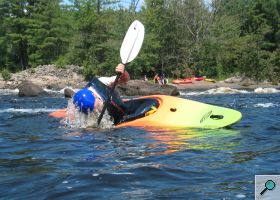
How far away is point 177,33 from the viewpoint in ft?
127

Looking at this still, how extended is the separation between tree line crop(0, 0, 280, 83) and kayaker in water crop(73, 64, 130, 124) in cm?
2686

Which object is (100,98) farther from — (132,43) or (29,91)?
(29,91)

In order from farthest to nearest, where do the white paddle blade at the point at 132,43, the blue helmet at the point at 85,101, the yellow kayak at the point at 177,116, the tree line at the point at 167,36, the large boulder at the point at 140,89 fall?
the tree line at the point at 167,36 < the large boulder at the point at 140,89 < the white paddle blade at the point at 132,43 < the blue helmet at the point at 85,101 < the yellow kayak at the point at 177,116

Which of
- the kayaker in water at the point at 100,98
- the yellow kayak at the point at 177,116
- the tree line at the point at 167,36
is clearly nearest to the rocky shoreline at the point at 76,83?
the tree line at the point at 167,36

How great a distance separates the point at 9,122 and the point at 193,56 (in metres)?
30.2

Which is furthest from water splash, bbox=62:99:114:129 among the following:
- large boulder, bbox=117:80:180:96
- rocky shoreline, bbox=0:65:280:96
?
large boulder, bbox=117:80:180:96

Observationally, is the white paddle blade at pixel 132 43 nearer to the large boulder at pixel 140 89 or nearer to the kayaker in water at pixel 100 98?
the kayaker in water at pixel 100 98

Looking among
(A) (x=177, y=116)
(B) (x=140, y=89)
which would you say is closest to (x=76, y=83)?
(B) (x=140, y=89)

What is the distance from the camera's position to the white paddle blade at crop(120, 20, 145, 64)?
9188 millimetres

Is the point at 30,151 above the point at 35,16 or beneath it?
beneath

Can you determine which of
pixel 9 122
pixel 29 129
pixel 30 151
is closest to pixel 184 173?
pixel 30 151

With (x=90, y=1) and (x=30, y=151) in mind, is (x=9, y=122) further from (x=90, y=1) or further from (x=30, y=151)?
(x=90, y=1)

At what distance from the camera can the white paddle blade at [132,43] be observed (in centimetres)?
919

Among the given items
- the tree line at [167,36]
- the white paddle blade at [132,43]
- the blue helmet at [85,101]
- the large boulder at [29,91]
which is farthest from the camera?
the tree line at [167,36]
